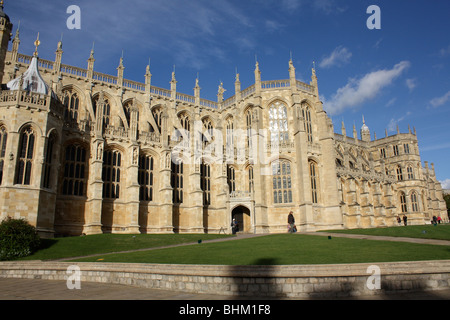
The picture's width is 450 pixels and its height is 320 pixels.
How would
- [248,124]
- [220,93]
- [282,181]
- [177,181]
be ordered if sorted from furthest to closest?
1. [220,93]
2. [248,124]
3. [177,181]
4. [282,181]

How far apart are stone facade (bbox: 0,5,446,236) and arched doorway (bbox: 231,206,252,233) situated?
0.12m

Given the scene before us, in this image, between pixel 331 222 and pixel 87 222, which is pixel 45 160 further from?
pixel 331 222

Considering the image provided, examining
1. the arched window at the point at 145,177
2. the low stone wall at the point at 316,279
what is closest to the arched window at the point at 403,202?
the arched window at the point at 145,177

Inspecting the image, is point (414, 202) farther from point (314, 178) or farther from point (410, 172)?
point (314, 178)

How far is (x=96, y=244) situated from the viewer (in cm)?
2222

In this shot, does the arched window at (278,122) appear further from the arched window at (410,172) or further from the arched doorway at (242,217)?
the arched window at (410,172)

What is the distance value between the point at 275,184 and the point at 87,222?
64.7ft

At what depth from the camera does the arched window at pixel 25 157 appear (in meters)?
23.8

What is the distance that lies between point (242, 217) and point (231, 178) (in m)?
5.03

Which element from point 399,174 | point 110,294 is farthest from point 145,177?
point 399,174

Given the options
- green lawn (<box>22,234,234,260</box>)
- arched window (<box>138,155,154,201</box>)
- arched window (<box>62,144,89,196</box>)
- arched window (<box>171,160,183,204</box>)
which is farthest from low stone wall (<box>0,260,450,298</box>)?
arched window (<box>171,160,183,204</box>)

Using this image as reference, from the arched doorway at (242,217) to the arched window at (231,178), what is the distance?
2.64 metres
